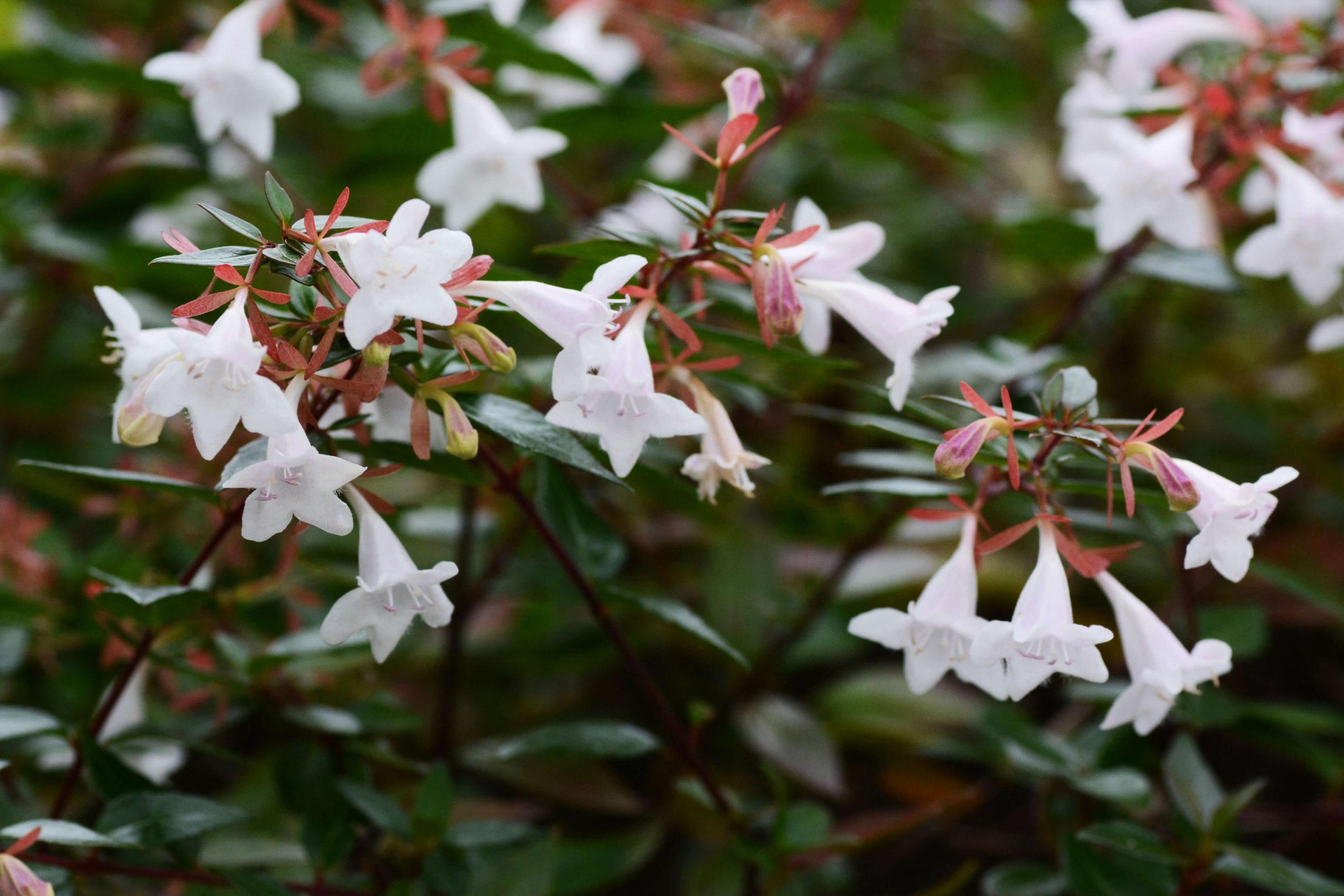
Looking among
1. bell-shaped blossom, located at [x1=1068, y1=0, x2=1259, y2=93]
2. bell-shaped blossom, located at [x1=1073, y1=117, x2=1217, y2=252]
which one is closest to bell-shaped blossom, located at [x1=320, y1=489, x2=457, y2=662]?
bell-shaped blossom, located at [x1=1073, y1=117, x2=1217, y2=252]

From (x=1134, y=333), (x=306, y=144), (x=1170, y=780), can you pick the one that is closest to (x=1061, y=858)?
(x=1170, y=780)

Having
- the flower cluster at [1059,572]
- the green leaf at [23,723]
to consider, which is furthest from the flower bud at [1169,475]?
the green leaf at [23,723]

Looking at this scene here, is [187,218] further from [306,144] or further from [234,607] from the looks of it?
[234,607]

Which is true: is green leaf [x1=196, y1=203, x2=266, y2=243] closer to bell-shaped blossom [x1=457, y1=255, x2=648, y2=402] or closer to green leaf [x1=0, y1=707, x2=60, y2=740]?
bell-shaped blossom [x1=457, y1=255, x2=648, y2=402]

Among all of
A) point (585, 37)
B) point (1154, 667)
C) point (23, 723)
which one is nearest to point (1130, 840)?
point (1154, 667)

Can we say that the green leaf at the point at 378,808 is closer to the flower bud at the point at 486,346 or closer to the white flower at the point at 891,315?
the flower bud at the point at 486,346

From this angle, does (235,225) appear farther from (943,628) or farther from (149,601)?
(943,628)
